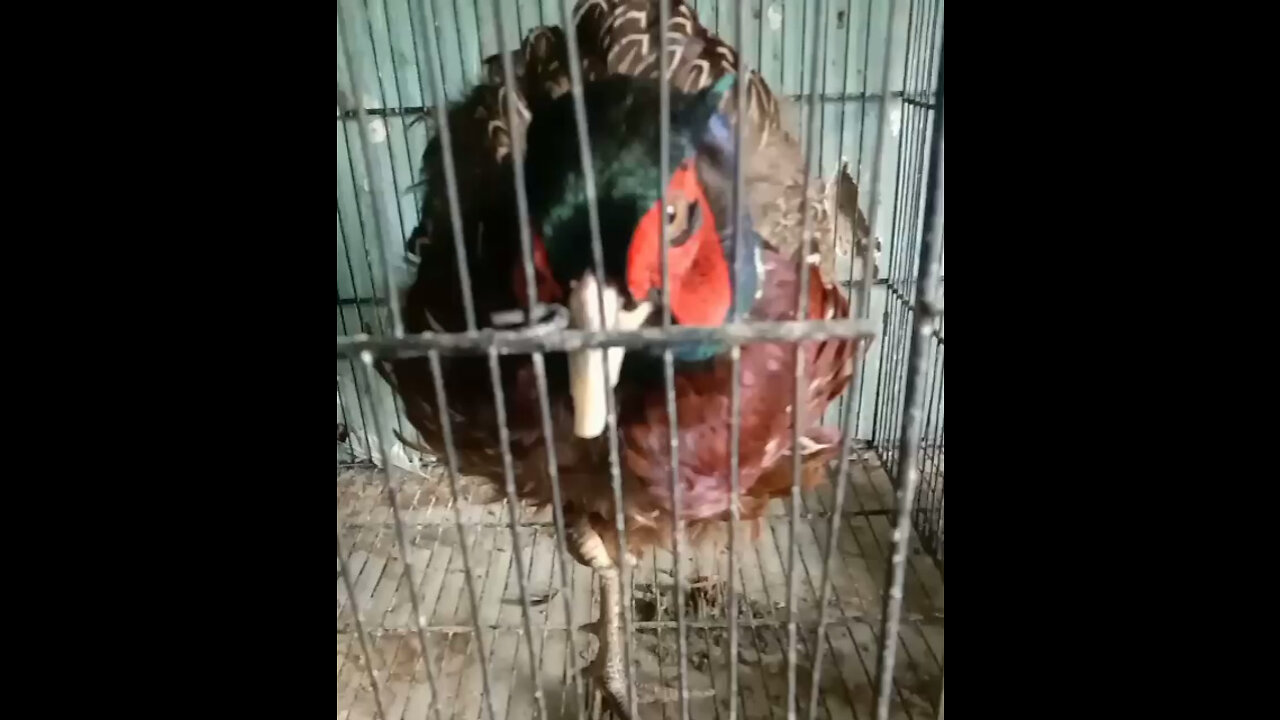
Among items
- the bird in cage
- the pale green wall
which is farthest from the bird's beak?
the pale green wall

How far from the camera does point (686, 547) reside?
1.03m

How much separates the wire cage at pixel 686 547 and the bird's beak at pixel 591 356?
19cm

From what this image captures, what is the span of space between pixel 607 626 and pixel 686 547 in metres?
0.16

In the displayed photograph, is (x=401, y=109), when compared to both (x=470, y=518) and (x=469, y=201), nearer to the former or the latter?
(x=469, y=201)

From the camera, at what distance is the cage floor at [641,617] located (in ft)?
3.06

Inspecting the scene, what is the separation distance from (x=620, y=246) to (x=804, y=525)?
708mm

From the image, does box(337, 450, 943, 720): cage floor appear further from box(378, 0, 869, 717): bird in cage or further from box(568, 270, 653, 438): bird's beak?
box(568, 270, 653, 438): bird's beak

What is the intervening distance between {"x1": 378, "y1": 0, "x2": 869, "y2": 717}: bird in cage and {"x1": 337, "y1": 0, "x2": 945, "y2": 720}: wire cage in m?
0.04

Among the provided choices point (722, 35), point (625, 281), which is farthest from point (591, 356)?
point (722, 35)

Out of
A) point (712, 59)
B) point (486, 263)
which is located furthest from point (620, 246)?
point (712, 59)

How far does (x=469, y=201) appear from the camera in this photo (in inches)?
32.1
